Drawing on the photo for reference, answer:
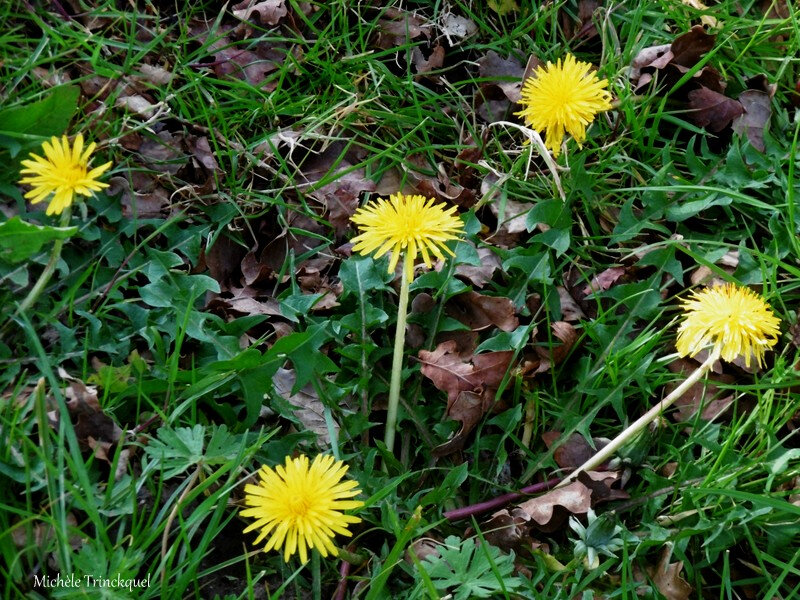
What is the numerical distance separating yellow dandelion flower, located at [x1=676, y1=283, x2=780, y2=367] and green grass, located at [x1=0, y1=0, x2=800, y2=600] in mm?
324

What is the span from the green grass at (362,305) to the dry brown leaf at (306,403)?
28mm

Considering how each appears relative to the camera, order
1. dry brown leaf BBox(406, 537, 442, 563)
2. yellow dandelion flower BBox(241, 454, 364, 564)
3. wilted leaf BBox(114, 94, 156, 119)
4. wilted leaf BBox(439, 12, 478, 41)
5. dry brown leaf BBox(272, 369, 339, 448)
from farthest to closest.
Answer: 1. wilted leaf BBox(439, 12, 478, 41)
2. wilted leaf BBox(114, 94, 156, 119)
3. dry brown leaf BBox(272, 369, 339, 448)
4. dry brown leaf BBox(406, 537, 442, 563)
5. yellow dandelion flower BBox(241, 454, 364, 564)

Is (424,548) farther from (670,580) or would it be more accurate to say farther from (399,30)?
(399,30)

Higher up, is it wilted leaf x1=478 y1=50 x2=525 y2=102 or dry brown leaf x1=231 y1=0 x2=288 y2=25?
dry brown leaf x1=231 y1=0 x2=288 y2=25

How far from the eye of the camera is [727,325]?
179cm

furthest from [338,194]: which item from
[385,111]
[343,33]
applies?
[343,33]

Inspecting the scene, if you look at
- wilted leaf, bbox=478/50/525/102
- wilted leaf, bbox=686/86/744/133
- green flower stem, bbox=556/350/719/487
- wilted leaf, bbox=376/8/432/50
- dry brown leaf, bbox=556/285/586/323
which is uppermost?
wilted leaf, bbox=376/8/432/50

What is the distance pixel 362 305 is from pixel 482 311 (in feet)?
1.23

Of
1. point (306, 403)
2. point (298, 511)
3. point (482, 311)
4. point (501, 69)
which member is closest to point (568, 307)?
point (482, 311)

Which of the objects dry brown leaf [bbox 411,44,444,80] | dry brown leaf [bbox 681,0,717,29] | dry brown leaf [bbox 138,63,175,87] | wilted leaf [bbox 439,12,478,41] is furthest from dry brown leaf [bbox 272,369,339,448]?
dry brown leaf [bbox 681,0,717,29]

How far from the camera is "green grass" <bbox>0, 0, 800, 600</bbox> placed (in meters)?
1.83

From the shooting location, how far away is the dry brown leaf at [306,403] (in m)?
2.12

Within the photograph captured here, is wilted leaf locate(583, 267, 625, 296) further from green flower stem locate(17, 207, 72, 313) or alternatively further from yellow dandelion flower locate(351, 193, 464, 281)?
green flower stem locate(17, 207, 72, 313)

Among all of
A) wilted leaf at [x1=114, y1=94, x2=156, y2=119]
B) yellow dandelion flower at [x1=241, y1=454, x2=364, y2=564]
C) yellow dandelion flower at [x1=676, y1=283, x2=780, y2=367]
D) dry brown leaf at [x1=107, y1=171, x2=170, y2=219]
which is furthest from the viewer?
wilted leaf at [x1=114, y1=94, x2=156, y2=119]
